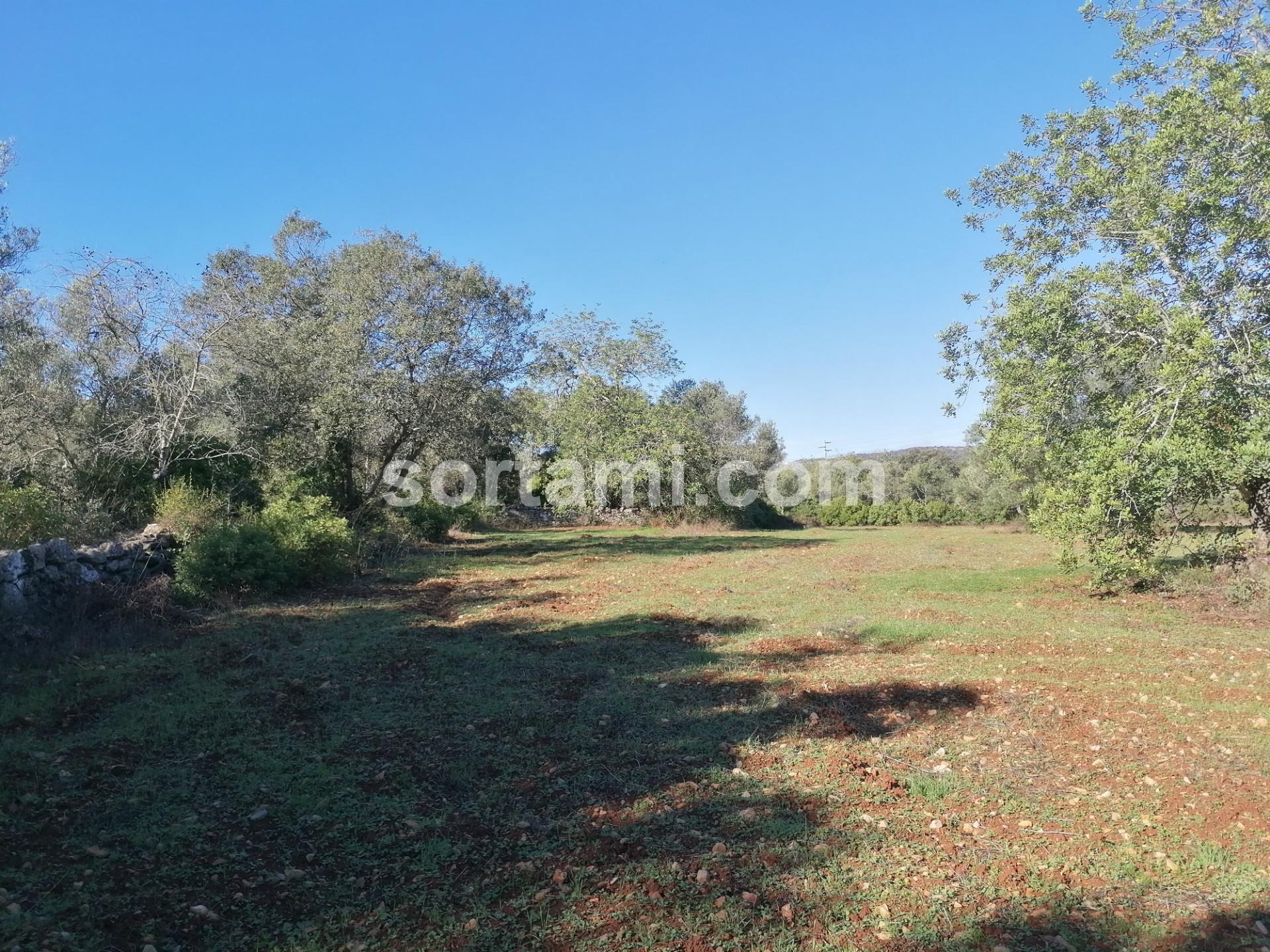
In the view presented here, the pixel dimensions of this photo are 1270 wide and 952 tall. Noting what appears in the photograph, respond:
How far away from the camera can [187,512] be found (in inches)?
485

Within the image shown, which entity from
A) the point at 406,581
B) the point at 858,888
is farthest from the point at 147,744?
the point at 406,581

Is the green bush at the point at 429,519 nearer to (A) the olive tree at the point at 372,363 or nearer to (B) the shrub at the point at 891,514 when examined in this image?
(A) the olive tree at the point at 372,363

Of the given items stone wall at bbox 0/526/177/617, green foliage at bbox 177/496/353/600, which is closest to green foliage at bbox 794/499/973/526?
green foliage at bbox 177/496/353/600

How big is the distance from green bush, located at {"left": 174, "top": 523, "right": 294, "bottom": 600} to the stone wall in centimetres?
48

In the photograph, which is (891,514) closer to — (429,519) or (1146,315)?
(429,519)

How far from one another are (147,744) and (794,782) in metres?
4.36

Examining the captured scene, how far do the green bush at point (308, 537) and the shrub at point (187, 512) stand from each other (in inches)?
31.8

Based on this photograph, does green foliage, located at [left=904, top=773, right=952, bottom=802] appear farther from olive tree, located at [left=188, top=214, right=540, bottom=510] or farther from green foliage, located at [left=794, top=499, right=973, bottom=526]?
green foliage, located at [left=794, top=499, right=973, bottom=526]

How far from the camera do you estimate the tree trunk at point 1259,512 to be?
10953 millimetres

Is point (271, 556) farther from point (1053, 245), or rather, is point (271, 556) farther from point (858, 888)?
point (1053, 245)

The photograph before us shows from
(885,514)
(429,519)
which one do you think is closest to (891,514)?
(885,514)

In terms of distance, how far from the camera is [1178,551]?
47.2 feet

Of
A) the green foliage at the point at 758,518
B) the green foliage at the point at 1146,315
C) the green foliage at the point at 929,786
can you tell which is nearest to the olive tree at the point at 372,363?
the green foliage at the point at 1146,315

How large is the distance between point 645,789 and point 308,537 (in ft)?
30.4
